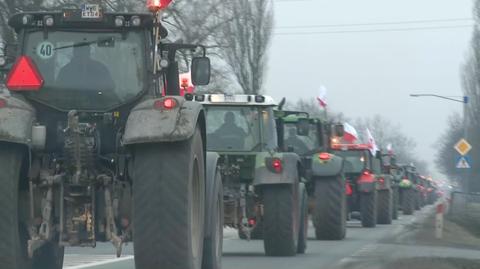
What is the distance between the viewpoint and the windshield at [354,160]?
31109 millimetres

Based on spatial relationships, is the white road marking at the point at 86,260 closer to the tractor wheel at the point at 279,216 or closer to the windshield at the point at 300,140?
the tractor wheel at the point at 279,216

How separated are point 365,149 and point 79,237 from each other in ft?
72.1

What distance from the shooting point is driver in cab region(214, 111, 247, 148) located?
1817 centimetres

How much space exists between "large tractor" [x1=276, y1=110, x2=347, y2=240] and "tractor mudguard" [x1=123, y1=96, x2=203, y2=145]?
36.8 feet

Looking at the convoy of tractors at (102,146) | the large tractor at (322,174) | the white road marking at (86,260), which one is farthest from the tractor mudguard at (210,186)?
the large tractor at (322,174)

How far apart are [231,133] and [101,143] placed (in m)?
7.61

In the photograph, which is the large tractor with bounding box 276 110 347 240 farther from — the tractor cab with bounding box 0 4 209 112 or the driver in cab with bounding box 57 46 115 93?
the driver in cab with bounding box 57 46 115 93

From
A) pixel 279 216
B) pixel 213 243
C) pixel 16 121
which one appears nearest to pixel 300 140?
pixel 279 216

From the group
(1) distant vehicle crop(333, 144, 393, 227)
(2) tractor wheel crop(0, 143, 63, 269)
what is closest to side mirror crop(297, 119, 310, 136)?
(2) tractor wheel crop(0, 143, 63, 269)

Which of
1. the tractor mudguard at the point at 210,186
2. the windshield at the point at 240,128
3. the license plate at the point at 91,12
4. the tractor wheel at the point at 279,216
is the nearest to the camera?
the license plate at the point at 91,12

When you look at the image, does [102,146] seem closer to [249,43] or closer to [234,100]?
[234,100]

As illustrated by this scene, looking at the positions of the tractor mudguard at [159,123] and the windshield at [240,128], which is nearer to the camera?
the tractor mudguard at [159,123]

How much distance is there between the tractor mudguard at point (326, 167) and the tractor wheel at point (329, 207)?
29 centimetres

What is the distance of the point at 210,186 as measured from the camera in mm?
11773
